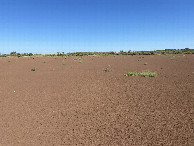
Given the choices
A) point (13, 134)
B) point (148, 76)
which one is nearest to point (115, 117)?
point (13, 134)

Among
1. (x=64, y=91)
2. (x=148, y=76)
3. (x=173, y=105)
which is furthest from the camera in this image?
(x=148, y=76)

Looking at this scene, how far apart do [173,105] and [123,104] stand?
5.44 ft

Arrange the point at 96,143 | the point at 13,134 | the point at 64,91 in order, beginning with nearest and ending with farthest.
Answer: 1. the point at 96,143
2. the point at 13,134
3. the point at 64,91

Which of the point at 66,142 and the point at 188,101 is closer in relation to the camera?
the point at 66,142

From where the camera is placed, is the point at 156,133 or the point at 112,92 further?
the point at 112,92

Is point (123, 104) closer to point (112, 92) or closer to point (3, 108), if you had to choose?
point (112, 92)

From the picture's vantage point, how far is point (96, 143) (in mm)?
3461

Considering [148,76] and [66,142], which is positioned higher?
[148,76]

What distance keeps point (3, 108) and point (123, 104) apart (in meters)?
4.24

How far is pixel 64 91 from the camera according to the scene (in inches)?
291

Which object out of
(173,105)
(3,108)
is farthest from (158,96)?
(3,108)

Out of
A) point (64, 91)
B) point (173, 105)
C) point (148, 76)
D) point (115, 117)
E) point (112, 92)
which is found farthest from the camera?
point (148, 76)

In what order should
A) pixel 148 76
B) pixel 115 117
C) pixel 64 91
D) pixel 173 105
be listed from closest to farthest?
pixel 115 117
pixel 173 105
pixel 64 91
pixel 148 76

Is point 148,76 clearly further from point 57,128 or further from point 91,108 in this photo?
point 57,128
